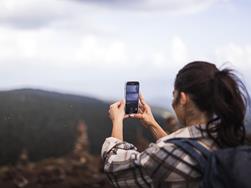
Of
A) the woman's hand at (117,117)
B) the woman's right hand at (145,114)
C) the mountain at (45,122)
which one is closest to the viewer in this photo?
the woman's hand at (117,117)

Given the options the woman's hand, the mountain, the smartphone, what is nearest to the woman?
the woman's hand

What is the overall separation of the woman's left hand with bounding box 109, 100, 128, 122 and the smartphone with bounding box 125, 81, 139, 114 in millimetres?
24

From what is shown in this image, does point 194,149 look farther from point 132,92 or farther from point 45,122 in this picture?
point 45,122

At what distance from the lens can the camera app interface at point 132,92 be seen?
7.27 ft

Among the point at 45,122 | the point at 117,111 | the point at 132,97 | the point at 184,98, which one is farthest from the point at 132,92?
the point at 45,122

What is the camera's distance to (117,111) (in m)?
2.14

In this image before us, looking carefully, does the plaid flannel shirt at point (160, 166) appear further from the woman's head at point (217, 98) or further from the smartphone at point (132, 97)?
the smartphone at point (132, 97)

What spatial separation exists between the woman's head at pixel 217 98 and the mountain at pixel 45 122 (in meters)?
2.39

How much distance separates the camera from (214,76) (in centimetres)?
186

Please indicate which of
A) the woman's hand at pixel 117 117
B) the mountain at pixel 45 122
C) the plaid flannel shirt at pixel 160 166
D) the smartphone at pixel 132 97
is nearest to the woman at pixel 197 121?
the plaid flannel shirt at pixel 160 166

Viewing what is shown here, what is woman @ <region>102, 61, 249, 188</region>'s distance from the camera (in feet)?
6.00

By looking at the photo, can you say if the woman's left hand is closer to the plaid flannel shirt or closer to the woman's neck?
the plaid flannel shirt

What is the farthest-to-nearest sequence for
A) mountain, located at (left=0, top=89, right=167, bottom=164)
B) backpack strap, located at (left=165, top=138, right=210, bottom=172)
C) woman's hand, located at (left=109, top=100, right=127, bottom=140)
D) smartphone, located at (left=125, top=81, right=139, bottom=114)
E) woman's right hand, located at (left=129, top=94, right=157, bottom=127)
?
mountain, located at (left=0, top=89, right=167, bottom=164) < woman's right hand, located at (left=129, top=94, right=157, bottom=127) < smartphone, located at (left=125, top=81, right=139, bottom=114) < woman's hand, located at (left=109, top=100, right=127, bottom=140) < backpack strap, located at (left=165, top=138, right=210, bottom=172)

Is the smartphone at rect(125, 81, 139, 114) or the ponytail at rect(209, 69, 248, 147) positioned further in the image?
the smartphone at rect(125, 81, 139, 114)
